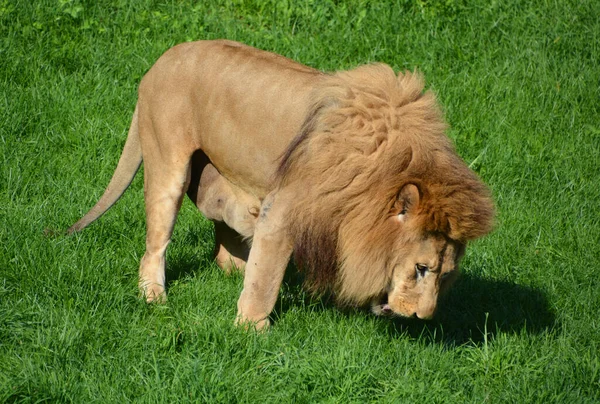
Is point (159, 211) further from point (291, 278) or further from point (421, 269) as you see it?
point (421, 269)

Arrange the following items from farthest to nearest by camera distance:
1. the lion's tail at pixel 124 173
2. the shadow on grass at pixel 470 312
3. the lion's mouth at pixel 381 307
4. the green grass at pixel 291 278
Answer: the lion's tail at pixel 124 173
the shadow on grass at pixel 470 312
the lion's mouth at pixel 381 307
the green grass at pixel 291 278

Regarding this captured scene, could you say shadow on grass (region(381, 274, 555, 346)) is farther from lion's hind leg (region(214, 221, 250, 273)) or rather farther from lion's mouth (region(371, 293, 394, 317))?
lion's hind leg (region(214, 221, 250, 273))

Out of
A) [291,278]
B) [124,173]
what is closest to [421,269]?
[291,278]

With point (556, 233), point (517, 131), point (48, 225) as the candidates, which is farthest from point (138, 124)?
point (517, 131)

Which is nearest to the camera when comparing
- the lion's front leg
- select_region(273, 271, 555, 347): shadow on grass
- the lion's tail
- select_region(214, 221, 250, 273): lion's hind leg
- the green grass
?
the green grass

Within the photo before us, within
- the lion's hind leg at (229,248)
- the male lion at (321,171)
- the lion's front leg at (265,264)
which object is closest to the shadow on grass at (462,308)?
the lion's hind leg at (229,248)

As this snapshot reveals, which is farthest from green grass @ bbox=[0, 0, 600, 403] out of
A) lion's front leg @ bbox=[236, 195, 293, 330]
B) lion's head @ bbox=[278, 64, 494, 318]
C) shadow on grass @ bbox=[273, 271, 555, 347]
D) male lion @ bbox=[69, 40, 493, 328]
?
lion's head @ bbox=[278, 64, 494, 318]

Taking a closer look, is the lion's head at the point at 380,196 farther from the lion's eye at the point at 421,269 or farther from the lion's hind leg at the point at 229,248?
the lion's hind leg at the point at 229,248

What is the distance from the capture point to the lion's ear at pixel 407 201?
3.72 m

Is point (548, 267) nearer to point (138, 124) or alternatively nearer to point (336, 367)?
point (336, 367)

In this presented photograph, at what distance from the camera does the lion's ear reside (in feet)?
12.2

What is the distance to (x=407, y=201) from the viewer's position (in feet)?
12.4

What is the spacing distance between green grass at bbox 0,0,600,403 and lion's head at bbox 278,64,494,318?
42 cm

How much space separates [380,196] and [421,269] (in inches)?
16.2
